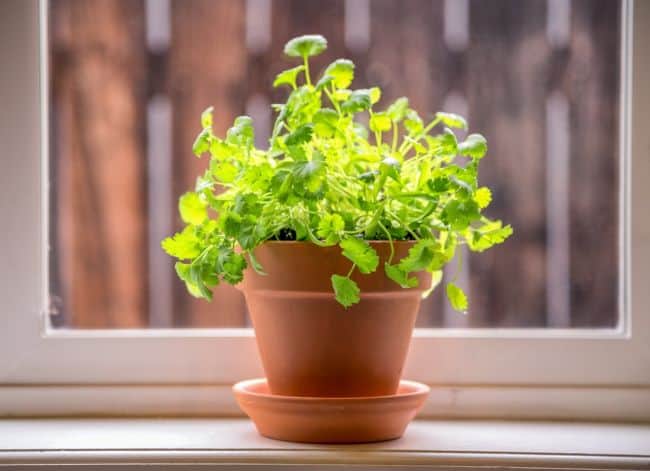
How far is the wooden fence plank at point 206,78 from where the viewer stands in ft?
4.38

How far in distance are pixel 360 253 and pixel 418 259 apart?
75mm

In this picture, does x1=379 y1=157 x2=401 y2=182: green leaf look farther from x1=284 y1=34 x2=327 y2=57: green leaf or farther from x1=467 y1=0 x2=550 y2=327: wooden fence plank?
x1=467 y1=0 x2=550 y2=327: wooden fence plank

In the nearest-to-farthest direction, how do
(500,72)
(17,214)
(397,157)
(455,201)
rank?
(455,201)
(397,157)
(17,214)
(500,72)

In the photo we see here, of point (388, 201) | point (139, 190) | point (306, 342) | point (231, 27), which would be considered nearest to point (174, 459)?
point (306, 342)

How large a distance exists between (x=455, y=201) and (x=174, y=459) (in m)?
0.46

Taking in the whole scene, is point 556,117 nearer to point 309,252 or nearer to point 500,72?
point 500,72

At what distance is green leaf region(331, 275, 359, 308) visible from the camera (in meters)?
0.91

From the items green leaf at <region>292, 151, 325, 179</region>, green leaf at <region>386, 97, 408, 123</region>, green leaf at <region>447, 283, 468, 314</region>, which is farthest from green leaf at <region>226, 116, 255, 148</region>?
green leaf at <region>447, 283, 468, 314</region>

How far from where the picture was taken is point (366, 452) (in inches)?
37.5

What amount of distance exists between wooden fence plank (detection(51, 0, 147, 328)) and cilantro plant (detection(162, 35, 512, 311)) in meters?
0.33

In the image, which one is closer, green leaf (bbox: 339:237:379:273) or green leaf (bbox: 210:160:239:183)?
green leaf (bbox: 339:237:379:273)

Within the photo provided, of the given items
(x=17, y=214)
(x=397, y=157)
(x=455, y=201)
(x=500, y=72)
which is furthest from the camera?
(x=500, y=72)

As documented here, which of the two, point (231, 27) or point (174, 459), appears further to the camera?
point (231, 27)

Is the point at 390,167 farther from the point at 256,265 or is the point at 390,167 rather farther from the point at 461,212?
the point at 256,265
